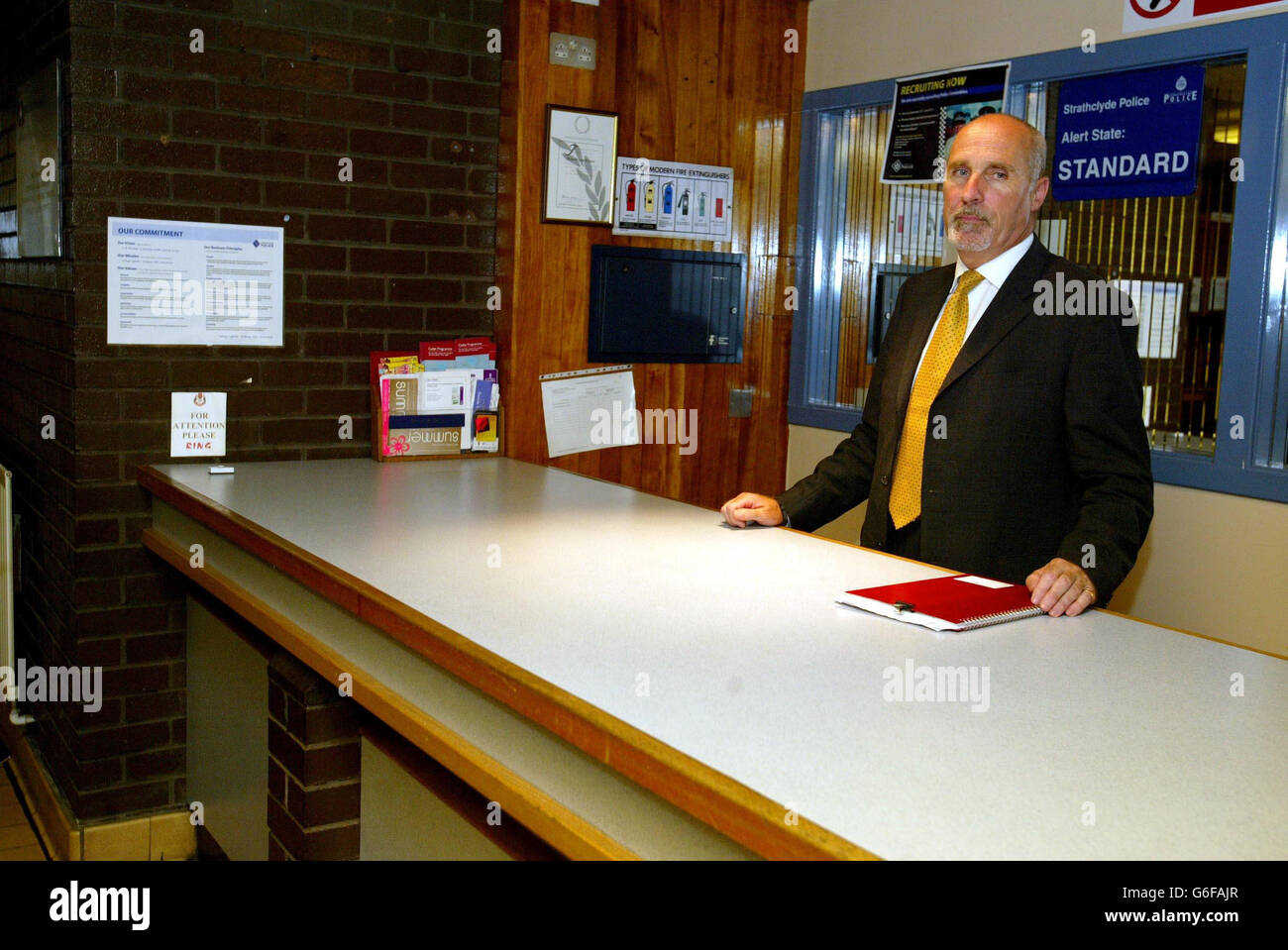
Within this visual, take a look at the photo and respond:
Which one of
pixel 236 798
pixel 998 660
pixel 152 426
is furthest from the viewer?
pixel 152 426

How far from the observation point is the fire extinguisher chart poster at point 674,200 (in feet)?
12.7

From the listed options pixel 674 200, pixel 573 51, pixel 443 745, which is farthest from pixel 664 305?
pixel 443 745

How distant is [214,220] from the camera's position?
3.31m

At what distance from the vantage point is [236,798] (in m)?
3.09

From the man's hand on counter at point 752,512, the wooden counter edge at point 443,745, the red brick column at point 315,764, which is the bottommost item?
the red brick column at point 315,764

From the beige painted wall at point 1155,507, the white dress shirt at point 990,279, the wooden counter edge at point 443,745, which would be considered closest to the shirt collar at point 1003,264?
the white dress shirt at point 990,279

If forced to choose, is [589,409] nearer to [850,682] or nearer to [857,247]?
[857,247]

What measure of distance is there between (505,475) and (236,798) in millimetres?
1069

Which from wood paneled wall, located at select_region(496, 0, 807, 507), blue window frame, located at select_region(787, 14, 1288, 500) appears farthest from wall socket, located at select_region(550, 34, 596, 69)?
blue window frame, located at select_region(787, 14, 1288, 500)

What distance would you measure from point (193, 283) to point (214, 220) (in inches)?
7.0

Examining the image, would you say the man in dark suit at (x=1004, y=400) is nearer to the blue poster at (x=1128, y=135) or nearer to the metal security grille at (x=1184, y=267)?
the metal security grille at (x=1184, y=267)
